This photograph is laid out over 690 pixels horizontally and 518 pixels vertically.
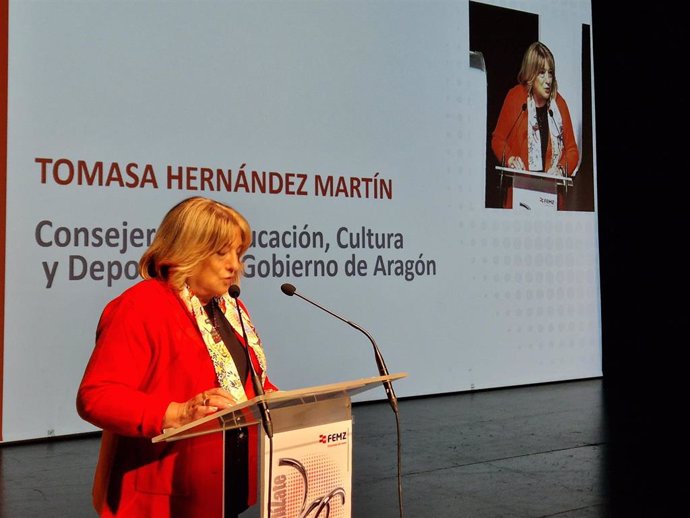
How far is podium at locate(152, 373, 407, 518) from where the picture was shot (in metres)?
1.54

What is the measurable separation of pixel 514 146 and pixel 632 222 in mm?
Answer: 1512

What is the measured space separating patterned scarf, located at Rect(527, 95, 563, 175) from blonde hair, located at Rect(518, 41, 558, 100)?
0.49ft

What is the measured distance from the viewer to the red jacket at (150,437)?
66.4 inches

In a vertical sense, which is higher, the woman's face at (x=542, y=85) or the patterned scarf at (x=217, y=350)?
the woman's face at (x=542, y=85)

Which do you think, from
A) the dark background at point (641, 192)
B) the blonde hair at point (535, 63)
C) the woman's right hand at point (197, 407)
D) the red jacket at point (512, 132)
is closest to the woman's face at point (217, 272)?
the woman's right hand at point (197, 407)

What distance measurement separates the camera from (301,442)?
164 cm

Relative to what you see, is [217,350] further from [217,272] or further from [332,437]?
[332,437]

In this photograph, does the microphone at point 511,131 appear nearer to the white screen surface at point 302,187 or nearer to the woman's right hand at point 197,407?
the white screen surface at point 302,187

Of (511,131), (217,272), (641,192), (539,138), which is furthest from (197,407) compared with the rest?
(641,192)

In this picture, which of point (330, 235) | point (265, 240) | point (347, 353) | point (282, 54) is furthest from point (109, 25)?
point (347, 353)

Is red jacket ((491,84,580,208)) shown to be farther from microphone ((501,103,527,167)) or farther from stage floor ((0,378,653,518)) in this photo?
stage floor ((0,378,653,518))

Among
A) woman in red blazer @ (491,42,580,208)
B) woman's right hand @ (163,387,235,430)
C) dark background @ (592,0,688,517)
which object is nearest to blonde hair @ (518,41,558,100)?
woman in red blazer @ (491,42,580,208)

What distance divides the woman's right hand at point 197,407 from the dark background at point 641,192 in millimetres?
5538

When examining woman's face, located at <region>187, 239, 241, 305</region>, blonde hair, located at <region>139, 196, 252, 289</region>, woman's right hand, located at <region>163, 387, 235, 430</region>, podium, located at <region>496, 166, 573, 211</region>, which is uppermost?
podium, located at <region>496, 166, 573, 211</region>
